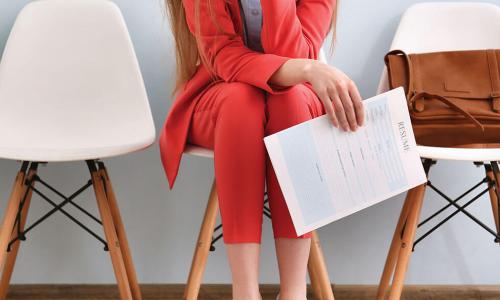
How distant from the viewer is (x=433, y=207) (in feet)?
5.47

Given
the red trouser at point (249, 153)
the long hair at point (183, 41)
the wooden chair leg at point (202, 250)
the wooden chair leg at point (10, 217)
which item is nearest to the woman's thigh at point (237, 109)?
the red trouser at point (249, 153)

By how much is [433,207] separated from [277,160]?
2.81ft

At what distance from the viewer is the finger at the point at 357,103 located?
900 mm

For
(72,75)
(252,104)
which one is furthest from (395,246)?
(72,75)

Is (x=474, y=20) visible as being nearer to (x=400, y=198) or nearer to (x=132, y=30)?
(x=400, y=198)

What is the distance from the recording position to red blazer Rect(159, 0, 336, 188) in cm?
107

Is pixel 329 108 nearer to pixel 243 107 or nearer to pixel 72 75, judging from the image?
pixel 243 107

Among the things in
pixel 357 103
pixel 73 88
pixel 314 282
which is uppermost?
pixel 357 103

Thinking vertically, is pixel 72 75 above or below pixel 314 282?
above

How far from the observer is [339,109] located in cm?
90

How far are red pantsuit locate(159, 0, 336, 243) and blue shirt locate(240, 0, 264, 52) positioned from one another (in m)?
0.02

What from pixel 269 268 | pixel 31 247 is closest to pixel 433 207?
pixel 269 268

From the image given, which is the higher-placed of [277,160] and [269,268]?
[277,160]

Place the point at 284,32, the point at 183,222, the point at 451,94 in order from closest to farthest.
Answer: the point at 284,32
the point at 451,94
the point at 183,222
